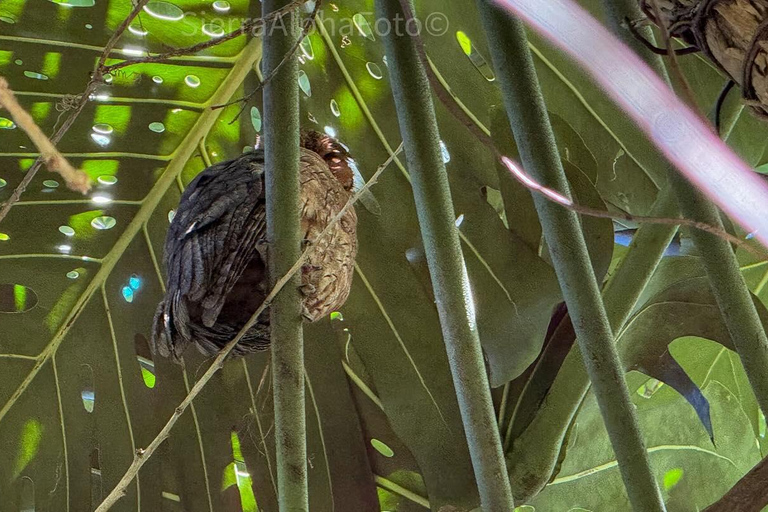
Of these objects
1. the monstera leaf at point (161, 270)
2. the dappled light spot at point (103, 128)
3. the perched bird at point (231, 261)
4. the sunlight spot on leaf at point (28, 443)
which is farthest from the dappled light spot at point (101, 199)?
the perched bird at point (231, 261)

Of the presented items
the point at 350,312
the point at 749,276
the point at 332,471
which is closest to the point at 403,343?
the point at 350,312

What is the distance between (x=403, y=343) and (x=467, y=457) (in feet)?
0.57

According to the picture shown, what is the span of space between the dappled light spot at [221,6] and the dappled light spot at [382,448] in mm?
632

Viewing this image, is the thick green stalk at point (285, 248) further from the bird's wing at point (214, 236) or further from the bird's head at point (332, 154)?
the bird's head at point (332, 154)

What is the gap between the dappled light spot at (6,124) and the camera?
1072 mm

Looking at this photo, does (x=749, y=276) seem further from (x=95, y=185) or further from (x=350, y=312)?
(x=95, y=185)

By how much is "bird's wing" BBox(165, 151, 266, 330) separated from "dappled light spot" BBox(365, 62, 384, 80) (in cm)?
37

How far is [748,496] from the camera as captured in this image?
33 cm

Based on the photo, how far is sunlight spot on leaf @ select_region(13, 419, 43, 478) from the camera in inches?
47.8

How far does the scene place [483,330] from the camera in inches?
37.9

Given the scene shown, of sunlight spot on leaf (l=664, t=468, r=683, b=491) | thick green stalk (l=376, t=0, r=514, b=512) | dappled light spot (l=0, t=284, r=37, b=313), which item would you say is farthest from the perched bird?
sunlight spot on leaf (l=664, t=468, r=683, b=491)

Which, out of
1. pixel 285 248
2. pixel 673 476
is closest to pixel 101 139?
pixel 285 248

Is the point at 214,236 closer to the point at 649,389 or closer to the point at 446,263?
the point at 446,263

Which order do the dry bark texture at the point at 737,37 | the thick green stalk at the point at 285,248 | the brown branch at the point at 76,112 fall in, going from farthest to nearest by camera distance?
1. the brown branch at the point at 76,112
2. the thick green stalk at the point at 285,248
3. the dry bark texture at the point at 737,37
